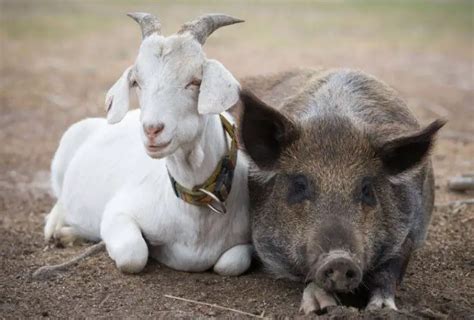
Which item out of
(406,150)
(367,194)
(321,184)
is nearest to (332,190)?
(321,184)

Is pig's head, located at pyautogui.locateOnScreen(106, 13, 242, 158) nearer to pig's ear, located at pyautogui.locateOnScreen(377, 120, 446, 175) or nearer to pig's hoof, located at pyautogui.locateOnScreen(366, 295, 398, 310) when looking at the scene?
pig's ear, located at pyautogui.locateOnScreen(377, 120, 446, 175)

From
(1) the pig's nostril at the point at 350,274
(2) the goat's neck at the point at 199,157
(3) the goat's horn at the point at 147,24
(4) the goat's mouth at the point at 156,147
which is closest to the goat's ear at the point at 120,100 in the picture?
(3) the goat's horn at the point at 147,24

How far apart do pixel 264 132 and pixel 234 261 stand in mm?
980

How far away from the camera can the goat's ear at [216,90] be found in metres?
5.57

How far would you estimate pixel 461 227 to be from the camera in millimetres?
7902

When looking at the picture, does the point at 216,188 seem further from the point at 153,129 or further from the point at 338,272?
the point at 338,272

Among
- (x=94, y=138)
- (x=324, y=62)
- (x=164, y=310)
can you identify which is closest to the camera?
(x=164, y=310)

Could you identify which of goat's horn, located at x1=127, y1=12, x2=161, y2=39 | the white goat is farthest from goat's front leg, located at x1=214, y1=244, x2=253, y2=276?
goat's horn, located at x1=127, y1=12, x2=161, y2=39

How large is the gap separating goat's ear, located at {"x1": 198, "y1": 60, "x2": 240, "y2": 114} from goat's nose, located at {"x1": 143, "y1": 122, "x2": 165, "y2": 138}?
28 cm

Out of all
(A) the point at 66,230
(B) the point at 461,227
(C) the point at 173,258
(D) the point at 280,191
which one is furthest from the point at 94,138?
(B) the point at 461,227

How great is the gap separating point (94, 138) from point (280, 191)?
2.33m

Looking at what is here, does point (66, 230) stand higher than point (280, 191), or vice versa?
point (280, 191)

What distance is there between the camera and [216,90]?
5625 millimetres

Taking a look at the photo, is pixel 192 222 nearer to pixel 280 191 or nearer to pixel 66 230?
pixel 280 191
